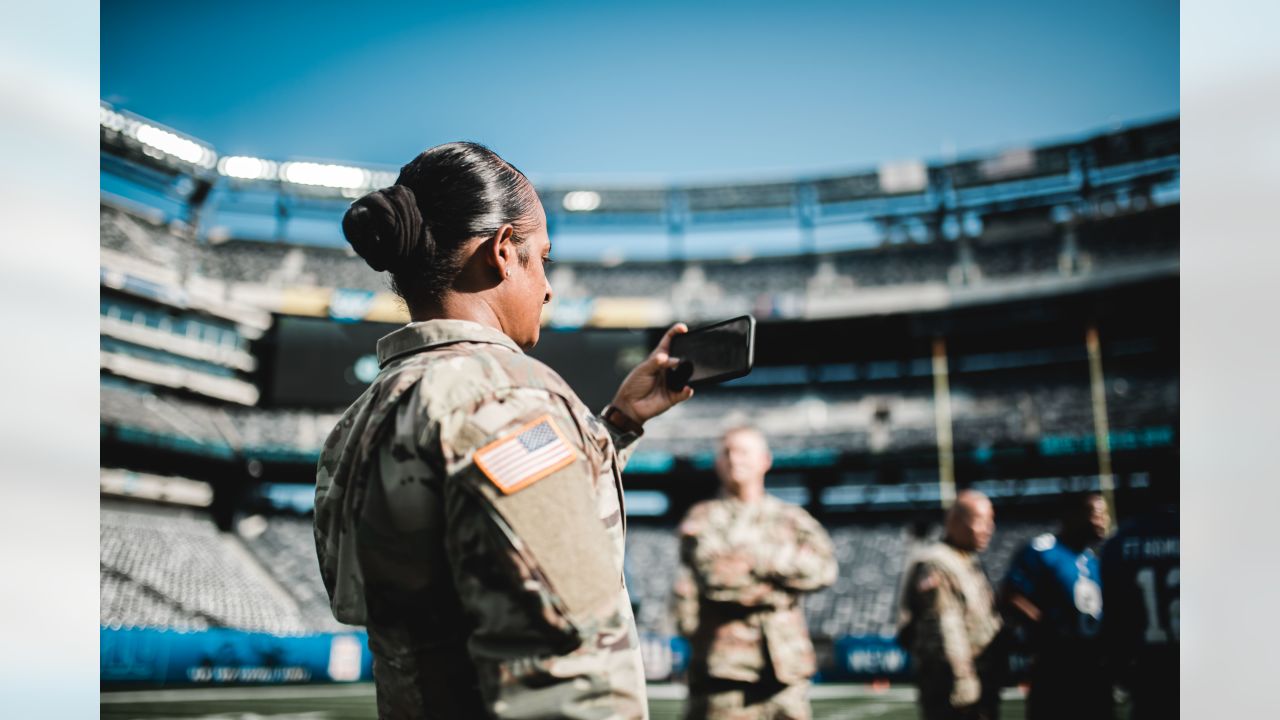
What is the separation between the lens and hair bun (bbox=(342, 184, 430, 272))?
4.39 feet

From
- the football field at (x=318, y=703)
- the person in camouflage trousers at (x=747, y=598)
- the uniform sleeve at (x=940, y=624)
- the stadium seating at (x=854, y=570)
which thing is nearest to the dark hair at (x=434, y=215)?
the person in camouflage trousers at (x=747, y=598)

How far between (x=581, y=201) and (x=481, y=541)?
103 feet

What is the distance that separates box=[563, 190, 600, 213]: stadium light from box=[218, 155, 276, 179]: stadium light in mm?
9645

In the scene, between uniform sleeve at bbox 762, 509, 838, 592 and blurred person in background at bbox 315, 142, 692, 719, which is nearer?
blurred person in background at bbox 315, 142, 692, 719

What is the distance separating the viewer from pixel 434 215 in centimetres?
137

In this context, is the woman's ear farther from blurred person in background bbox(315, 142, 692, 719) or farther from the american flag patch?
the american flag patch

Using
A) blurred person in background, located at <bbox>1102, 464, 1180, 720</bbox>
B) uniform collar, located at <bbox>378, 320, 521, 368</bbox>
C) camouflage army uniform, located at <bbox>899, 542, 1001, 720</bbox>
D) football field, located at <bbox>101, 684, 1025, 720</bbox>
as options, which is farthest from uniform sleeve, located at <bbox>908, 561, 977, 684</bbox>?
football field, located at <bbox>101, 684, 1025, 720</bbox>

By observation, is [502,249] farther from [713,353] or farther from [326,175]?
[326,175]

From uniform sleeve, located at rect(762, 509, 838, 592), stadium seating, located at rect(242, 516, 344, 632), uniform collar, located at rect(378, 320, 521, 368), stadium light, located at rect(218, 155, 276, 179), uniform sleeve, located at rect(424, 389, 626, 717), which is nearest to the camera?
uniform sleeve, located at rect(424, 389, 626, 717)

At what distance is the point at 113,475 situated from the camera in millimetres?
23016

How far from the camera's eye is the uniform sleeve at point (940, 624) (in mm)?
4594

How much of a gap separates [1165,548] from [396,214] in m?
3.01
